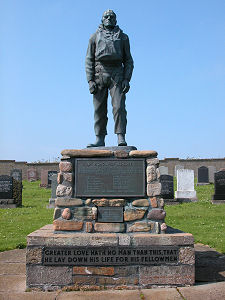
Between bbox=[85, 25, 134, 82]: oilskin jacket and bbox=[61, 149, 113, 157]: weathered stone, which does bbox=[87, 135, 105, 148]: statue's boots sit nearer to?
bbox=[61, 149, 113, 157]: weathered stone

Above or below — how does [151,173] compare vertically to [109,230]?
above

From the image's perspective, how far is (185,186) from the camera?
50.1ft

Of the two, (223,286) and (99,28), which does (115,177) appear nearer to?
(223,286)

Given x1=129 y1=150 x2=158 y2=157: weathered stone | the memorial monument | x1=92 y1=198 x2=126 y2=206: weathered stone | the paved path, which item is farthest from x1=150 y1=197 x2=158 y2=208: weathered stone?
the paved path

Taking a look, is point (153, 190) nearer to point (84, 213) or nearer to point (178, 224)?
point (84, 213)

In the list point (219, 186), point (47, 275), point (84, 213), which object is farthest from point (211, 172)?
point (47, 275)

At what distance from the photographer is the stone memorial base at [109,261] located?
161 inches

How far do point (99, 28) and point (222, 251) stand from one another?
14.1 feet

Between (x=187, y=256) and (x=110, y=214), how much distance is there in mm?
1082

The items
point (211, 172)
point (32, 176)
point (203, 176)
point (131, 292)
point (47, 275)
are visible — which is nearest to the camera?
point (131, 292)

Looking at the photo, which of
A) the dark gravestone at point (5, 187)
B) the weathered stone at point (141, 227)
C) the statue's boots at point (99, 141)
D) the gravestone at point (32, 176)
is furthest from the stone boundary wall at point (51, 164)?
the weathered stone at point (141, 227)

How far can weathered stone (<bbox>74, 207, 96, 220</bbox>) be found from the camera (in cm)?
435

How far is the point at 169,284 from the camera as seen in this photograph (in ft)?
13.4

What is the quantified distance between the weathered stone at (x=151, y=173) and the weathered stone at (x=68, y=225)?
1055 mm
